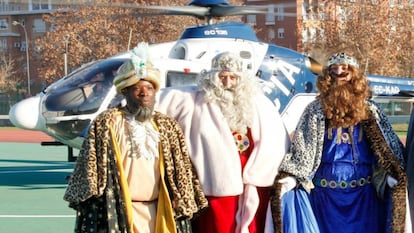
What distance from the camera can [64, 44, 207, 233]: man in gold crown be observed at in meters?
4.47

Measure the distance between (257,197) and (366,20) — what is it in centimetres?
3023

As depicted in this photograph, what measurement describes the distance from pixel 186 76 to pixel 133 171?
6025mm

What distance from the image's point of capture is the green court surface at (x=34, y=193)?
8.45m

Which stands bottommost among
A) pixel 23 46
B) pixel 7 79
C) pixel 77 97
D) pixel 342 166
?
pixel 7 79

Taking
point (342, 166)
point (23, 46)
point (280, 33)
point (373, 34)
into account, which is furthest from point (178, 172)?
point (23, 46)

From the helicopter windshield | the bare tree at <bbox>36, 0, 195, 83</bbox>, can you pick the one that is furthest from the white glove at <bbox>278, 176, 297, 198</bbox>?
the bare tree at <bbox>36, 0, 195, 83</bbox>

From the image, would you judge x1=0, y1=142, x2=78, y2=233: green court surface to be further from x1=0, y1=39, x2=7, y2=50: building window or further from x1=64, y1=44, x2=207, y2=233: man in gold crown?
x1=0, y1=39, x2=7, y2=50: building window

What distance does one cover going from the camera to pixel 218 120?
16.0ft

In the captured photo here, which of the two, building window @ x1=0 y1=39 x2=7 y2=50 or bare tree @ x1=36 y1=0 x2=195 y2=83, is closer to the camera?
bare tree @ x1=36 y1=0 x2=195 y2=83

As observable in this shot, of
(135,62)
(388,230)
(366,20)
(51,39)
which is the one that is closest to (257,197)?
(388,230)

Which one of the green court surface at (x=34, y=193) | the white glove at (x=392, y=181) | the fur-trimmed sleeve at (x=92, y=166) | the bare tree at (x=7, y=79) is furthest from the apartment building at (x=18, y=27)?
the white glove at (x=392, y=181)

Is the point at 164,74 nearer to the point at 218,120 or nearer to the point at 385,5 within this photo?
the point at 218,120

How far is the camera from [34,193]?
11.0m

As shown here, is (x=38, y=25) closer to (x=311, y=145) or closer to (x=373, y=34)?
(x=373, y=34)
